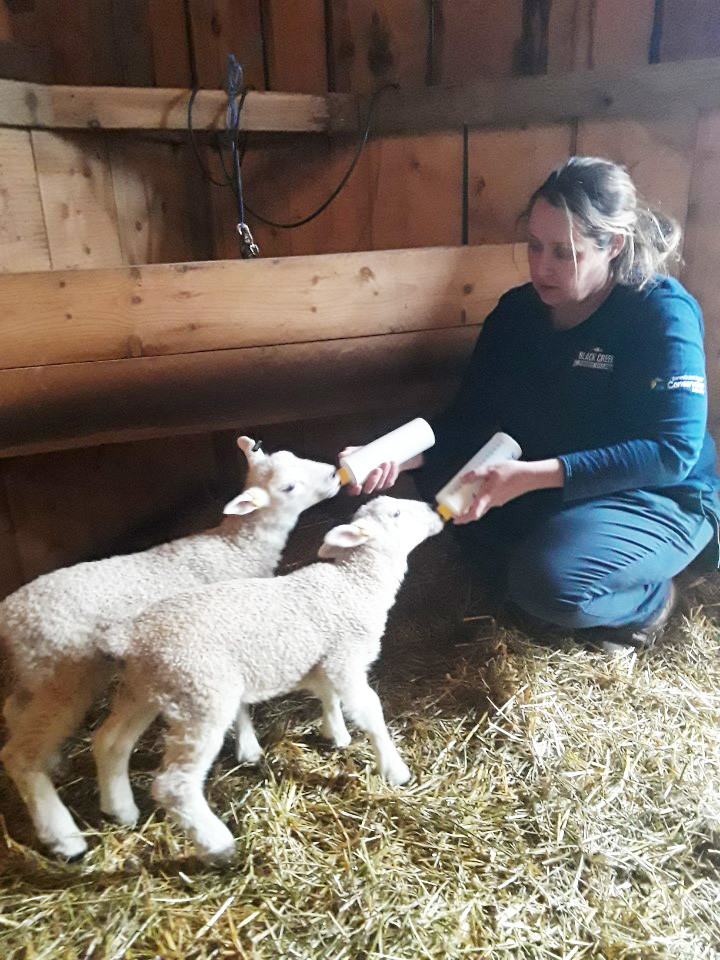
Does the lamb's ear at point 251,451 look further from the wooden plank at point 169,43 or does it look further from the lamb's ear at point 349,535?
the wooden plank at point 169,43

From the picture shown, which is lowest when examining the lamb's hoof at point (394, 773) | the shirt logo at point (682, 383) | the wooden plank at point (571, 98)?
the lamb's hoof at point (394, 773)

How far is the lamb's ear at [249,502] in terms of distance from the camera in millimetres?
1866

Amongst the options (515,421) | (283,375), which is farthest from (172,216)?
(515,421)

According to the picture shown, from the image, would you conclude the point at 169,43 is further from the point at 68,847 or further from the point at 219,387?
the point at 68,847

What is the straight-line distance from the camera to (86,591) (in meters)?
1.68

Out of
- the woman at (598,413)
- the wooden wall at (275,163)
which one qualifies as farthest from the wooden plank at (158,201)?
the woman at (598,413)

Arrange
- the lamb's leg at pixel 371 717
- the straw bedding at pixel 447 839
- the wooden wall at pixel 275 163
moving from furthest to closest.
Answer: the wooden wall at pixel 275 163
the lamb's leg at pixel 371 717
the straw bedding at pixel 447 839

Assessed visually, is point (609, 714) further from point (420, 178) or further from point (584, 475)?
point (420, 178)

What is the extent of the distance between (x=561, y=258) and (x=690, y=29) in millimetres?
1387

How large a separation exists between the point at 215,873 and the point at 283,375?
57.3 inches

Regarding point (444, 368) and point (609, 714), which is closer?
point (609, 714)

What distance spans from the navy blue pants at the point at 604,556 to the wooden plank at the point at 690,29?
1752 mm

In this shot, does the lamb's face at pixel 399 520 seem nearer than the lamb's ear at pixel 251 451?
Yes

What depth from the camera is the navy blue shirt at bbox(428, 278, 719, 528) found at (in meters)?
2.01
